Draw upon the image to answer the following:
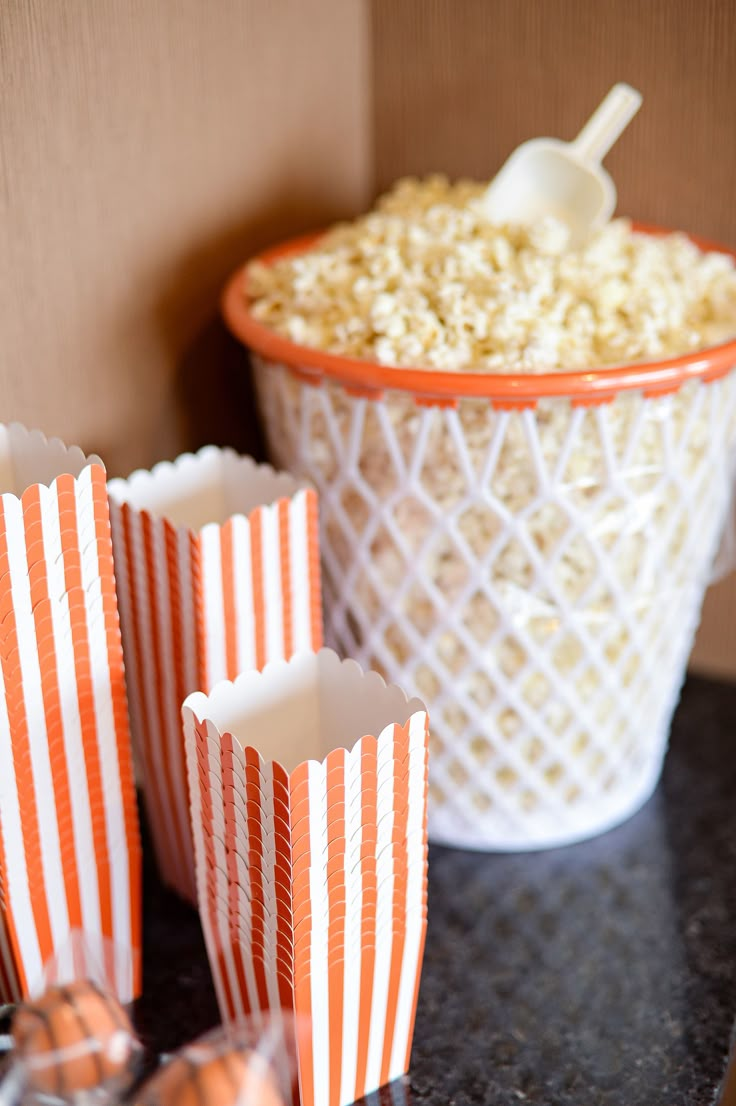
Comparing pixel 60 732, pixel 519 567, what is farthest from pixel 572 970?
pixel 60 732

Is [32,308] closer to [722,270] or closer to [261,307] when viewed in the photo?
[261,307]

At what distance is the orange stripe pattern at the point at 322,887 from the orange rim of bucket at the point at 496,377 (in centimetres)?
21

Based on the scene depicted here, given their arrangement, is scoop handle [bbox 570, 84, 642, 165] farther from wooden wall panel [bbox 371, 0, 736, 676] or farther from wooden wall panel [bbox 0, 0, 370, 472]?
wooden wall panel [bbox 0, 0, 370, 472]

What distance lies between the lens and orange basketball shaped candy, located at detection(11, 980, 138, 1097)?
20.4 inches

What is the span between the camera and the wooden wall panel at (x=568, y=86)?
3.02 feet

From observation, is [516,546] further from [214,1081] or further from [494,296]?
[214,1081]

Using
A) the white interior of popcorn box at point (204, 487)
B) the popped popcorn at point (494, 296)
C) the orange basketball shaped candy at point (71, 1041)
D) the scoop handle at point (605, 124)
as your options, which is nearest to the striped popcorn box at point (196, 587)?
the white interior of popcorn box at point (204, 487)

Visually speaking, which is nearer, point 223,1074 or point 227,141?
point 223,1074

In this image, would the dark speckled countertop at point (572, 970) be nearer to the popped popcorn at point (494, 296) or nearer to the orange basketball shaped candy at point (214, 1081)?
the orange basketball shaped candy at point (214, 1081)

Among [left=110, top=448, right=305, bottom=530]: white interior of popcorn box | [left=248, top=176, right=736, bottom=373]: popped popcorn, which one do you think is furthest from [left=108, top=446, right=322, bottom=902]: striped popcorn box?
[left=248, top=176, right=736, bottom=373]: popped popcorn

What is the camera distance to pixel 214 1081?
503 millimetres

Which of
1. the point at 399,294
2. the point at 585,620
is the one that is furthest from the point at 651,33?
the point at 585,620

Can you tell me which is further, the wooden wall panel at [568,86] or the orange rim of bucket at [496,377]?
the wooden wall panel at [568,86]

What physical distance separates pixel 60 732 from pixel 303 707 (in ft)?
0.45
